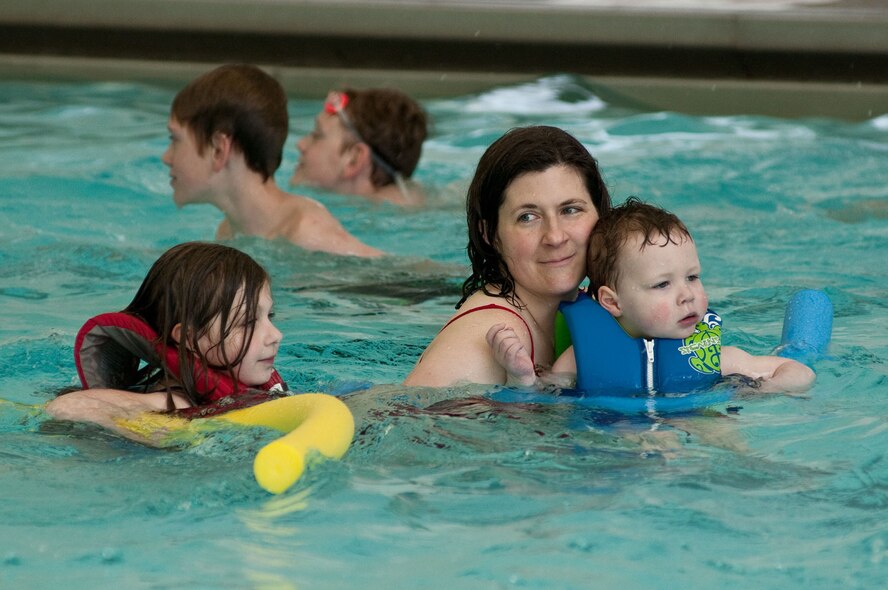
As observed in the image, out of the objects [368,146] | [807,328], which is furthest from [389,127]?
[807,328]

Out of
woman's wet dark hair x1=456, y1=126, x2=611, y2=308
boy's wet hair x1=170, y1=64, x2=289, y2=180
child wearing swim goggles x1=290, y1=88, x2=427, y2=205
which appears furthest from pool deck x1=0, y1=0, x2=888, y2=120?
woman's wet dark hair x1=456, y1=126, x2=611, y2=308

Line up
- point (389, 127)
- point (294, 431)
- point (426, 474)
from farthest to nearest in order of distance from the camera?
point (389, 127), point (426, 474), point (294, 431)

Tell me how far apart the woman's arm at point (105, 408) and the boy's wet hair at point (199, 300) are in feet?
0.30

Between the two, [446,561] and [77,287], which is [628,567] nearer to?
[446,561]

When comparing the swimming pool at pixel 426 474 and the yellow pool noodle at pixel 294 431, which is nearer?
the swimming pool at pixel 426 474

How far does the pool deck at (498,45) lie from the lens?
927 cm

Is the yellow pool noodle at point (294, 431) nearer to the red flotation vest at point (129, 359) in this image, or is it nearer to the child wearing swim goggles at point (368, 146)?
the red flotation vest at point (129, 359)

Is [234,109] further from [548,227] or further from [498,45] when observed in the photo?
[498,45]

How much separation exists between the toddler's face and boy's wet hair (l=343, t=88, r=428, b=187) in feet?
12.0

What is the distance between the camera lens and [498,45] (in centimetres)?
964

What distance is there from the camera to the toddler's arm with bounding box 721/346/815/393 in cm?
375

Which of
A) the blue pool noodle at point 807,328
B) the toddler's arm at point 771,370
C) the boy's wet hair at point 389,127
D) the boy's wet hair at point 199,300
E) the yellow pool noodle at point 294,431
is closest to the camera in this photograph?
the yellow pool noodle at point 294,431

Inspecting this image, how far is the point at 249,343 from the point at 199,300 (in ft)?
0.58

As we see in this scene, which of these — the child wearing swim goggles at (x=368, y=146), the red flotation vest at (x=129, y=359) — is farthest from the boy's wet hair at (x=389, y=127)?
the red flotation vest at (x=129, y=359)
